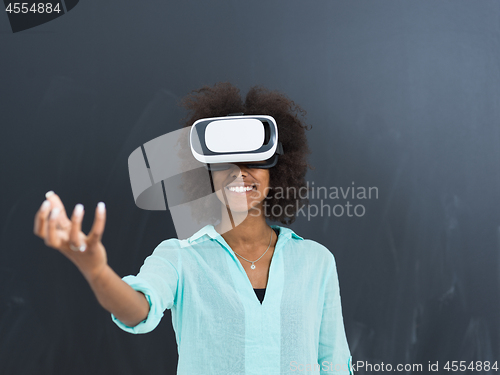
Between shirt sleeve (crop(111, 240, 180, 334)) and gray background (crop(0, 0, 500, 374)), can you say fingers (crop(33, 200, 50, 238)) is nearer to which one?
shirt sleeve (crop(111, 240, 180, 334))

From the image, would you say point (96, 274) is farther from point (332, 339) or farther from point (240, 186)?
point (332, 339)

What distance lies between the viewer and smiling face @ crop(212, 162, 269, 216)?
96 cm

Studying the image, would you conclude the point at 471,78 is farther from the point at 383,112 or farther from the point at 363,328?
the point at 363,328

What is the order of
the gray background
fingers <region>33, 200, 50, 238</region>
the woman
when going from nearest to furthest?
fingers <region>33, 200, 50, 238</region> < the woman < the gray background

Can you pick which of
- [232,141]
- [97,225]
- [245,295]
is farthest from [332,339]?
[97,225]

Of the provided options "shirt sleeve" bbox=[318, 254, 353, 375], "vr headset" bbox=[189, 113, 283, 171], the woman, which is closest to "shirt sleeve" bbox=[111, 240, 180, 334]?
the woman

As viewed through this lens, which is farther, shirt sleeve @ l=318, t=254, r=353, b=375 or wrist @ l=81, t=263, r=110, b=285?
shirt sleeve @ l=318, t=254, r=353, b=375

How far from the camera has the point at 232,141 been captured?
91 cm

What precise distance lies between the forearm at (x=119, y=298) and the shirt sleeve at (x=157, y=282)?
0.04 feet

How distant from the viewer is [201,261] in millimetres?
924

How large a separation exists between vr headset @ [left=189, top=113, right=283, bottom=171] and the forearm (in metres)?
0.34

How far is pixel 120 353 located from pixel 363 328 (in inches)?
32.3

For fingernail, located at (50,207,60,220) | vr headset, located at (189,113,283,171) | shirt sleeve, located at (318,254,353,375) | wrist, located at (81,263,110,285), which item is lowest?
shirt sleeve, located at (318,254,353,375)

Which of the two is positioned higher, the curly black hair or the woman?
the curly black hair
